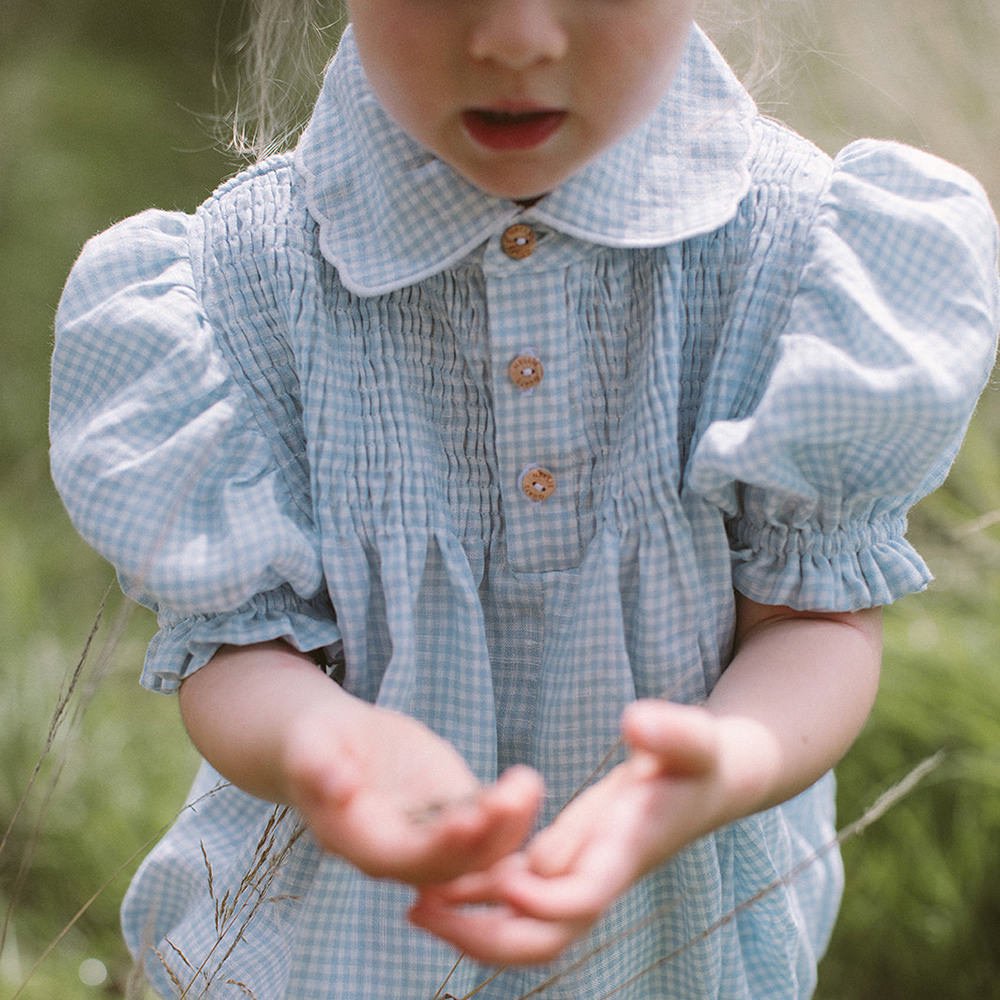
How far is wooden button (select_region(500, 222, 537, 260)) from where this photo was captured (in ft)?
3.06

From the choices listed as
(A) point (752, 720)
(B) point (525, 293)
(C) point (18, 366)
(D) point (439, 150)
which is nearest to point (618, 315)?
(B) point (525, 293)

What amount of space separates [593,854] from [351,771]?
132 mm

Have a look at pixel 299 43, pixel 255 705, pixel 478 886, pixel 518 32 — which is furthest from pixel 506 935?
pixel 299 43

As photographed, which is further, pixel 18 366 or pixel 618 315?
pixel 18 366

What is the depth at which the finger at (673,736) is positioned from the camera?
2.27 feet

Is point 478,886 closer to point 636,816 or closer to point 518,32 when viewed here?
point 636,816

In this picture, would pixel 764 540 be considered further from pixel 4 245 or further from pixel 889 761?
pixel 4 245

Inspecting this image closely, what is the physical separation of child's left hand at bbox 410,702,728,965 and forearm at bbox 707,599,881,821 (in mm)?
65

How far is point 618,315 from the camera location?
95 centimetres

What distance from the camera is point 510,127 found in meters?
0.85

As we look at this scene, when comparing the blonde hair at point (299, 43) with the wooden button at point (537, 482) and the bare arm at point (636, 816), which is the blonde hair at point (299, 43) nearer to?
the wooden button at point (537, 482)

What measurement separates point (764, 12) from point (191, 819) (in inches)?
32.7

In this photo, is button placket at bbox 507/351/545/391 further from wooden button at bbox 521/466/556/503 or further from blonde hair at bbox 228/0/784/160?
blonde hair at bbox 228/0/784/160

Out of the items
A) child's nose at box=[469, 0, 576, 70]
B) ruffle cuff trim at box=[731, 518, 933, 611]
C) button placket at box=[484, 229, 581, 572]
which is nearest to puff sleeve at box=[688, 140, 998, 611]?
ruffle cuff trim at box=[731, 518, 933, 611]
